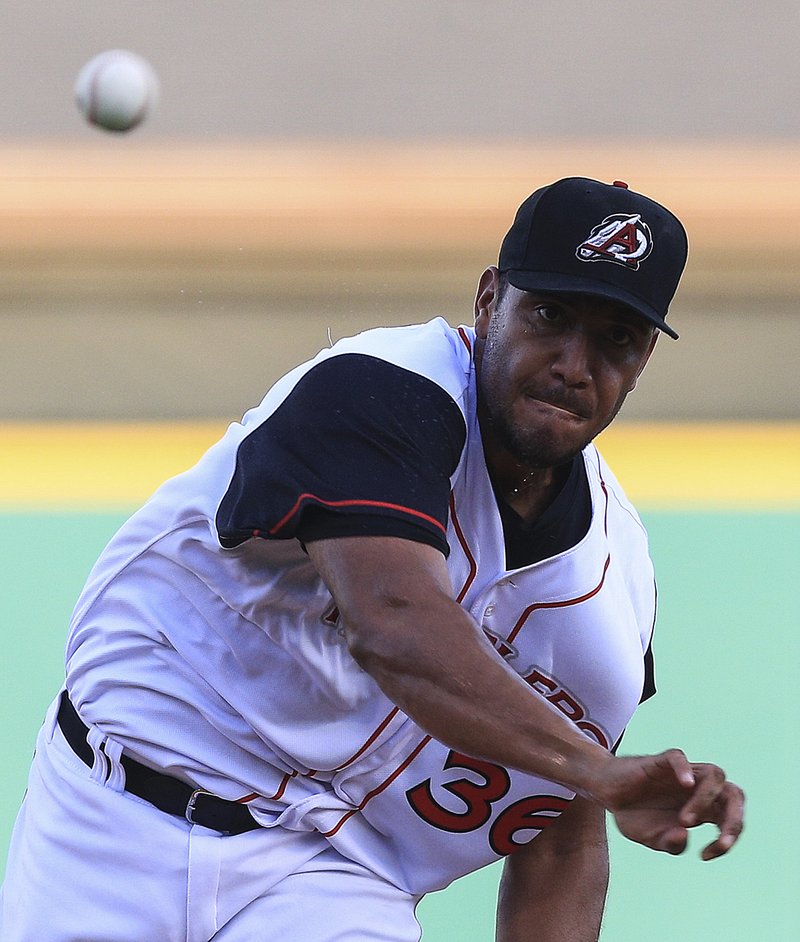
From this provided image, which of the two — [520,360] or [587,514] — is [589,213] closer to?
[520,360]

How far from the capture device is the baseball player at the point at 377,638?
1703 mm

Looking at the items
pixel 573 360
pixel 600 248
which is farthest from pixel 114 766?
pixel 600 248

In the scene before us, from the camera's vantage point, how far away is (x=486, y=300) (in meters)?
2.04

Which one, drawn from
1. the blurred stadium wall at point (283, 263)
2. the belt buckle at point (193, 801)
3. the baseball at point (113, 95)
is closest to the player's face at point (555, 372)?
the belt buckle at point (193, 801)

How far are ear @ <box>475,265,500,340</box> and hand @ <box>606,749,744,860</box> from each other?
2.16ft

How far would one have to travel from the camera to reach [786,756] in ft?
14.0

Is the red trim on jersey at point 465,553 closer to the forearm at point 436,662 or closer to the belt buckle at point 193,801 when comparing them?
the forearm at point 436,662

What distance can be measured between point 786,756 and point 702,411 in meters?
1.66

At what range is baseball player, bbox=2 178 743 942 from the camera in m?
1.70

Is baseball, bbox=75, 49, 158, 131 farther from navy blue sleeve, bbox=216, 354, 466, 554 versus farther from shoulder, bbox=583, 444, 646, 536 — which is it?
navy blue sleeve, bbox=216, 354, 466, 554

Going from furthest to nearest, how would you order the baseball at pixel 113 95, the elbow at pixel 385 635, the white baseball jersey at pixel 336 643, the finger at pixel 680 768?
1. the baseball at pixel 113 95
2. the white baseball jersey at pixel 336 643
3. the elbow at pixel 385 635
4. the finger at pixel 680 768

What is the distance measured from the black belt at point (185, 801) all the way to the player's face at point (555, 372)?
625 millimetres

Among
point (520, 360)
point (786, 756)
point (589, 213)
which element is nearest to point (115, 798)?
point (520, 360)

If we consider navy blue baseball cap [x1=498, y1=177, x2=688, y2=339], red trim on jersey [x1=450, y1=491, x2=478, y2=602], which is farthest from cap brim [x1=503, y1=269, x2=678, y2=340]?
red trim on jersey [x1=450, y1=491, x2=478, y2=602]
